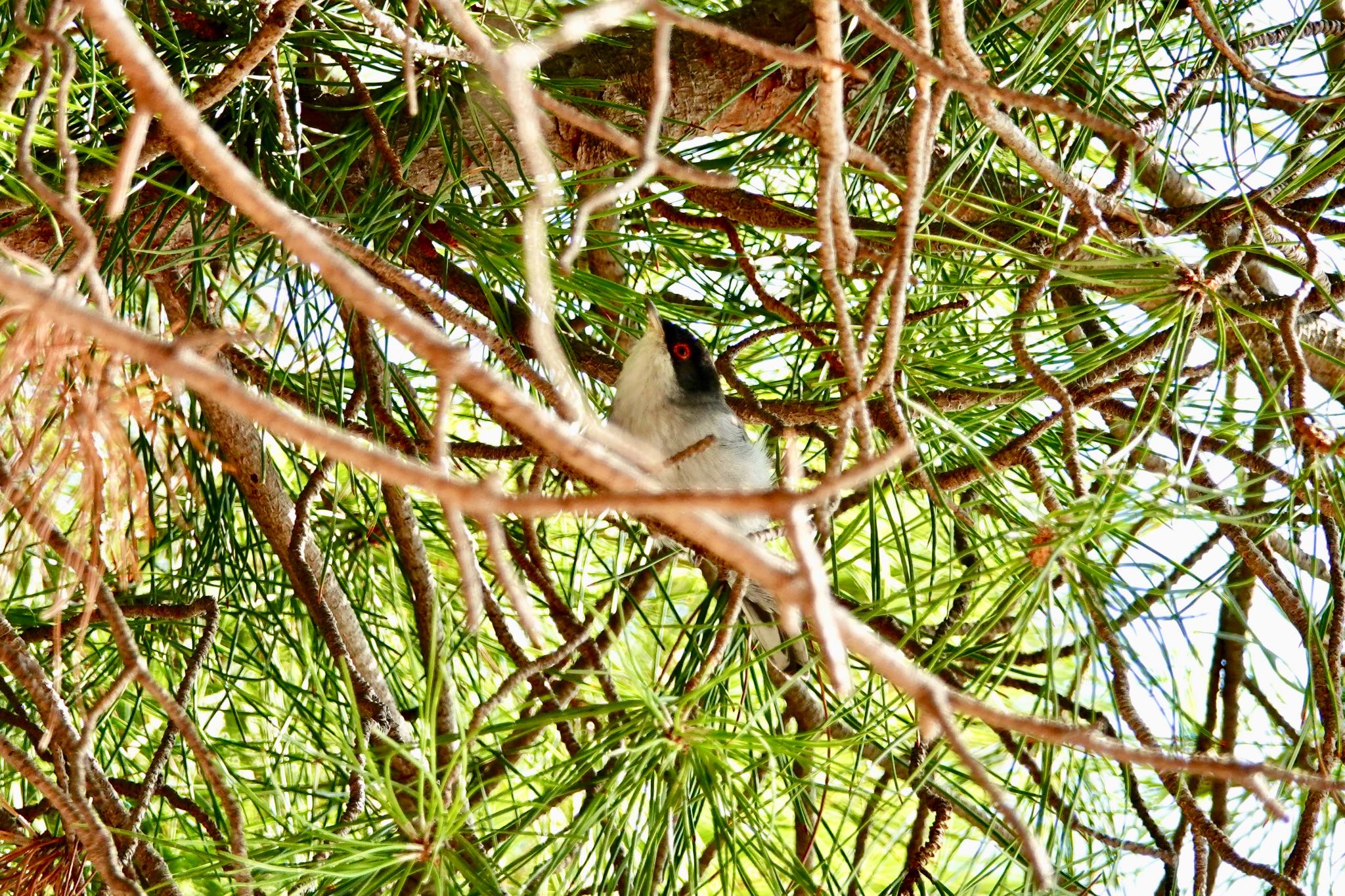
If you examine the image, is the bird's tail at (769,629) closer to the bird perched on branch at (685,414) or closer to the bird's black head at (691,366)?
the bird perched on branch at (685,414)

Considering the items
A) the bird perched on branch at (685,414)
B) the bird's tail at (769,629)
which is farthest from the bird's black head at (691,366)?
the bird's tail at (769,629)

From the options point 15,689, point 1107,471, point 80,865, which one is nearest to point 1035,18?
point 1107,471

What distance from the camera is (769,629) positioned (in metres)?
2.87

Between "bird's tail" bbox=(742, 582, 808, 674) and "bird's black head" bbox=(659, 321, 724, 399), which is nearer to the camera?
"bird's tail" bbox=(742, 582, 808, 674)

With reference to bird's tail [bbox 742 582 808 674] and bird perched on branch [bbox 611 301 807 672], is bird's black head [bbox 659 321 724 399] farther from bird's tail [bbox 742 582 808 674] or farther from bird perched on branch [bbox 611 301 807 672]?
bird's tail [bbox 742 582 808 674]

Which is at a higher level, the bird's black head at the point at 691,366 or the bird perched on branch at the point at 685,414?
the bird's black head at the point at 691,366

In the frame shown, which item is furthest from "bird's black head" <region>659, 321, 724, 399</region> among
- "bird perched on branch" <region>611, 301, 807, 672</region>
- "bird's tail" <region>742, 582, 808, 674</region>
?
"bird's tail" <region>742, 582, 808, 674</region>

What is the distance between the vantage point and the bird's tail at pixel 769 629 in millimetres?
2512

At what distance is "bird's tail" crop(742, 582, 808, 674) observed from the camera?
251 cm

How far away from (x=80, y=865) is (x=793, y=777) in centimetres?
86

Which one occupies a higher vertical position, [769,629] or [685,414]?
[685,414]

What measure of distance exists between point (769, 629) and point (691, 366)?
2.07 feet

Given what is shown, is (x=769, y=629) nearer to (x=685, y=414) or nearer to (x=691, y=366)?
(x=685, y=414)

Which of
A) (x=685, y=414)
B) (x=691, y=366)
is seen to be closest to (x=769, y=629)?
(x=685, y=414)
